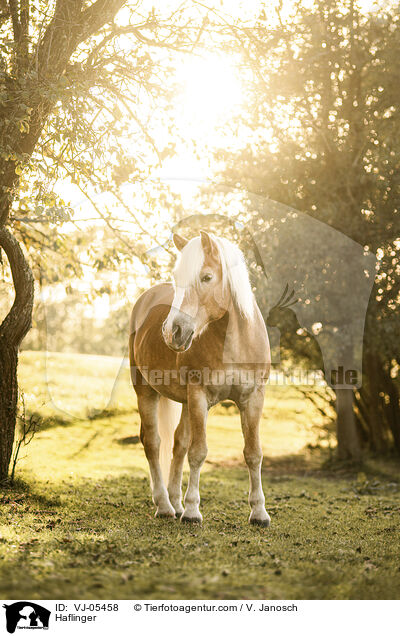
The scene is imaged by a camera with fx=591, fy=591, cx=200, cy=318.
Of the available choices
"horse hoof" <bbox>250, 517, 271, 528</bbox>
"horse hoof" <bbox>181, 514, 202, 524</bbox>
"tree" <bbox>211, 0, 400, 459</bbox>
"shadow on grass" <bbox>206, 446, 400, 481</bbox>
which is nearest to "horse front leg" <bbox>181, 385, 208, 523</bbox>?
"horse hoof" <bbox>181, 514, 202, 524</bbox>

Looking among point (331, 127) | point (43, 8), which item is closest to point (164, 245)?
point (43, 8)

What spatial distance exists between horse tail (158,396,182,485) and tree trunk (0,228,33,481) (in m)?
2.09

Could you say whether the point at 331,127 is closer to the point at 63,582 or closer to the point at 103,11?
the point at 103,11

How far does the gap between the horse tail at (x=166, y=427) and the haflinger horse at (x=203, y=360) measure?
0.36 ft

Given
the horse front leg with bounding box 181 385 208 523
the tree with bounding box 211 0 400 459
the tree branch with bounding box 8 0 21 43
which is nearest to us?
the horse front leg with bounding box 181 385 208 523

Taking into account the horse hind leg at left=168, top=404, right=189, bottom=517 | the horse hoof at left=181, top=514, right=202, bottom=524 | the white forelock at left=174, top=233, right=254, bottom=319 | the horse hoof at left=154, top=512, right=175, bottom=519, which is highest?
the white forelock at left=174, top=233, right=254, bottom=319

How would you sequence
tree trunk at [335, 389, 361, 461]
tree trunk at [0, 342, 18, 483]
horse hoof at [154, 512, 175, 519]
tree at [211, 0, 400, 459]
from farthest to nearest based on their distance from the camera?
tree trunk at [335, 389, 361, 461] < tree at [211, 0, 400, 459] < tree trunk at [0, 342, 18, 483] < horse hoof at [154, 512, 175, 519]

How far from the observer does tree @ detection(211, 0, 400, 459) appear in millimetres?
10055

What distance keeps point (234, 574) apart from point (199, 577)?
0.25m

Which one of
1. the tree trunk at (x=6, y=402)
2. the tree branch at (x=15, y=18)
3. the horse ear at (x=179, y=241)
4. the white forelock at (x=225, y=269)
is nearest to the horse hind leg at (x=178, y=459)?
the white forelock at (x=225, y=269)

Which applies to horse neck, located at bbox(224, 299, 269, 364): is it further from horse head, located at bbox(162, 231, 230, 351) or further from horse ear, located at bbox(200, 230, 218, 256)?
horse ear, located at bbox(200, 230, 218, 256)

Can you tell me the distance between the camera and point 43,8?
682cm

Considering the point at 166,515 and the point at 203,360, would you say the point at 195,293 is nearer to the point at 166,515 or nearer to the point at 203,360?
the point at 203,360
